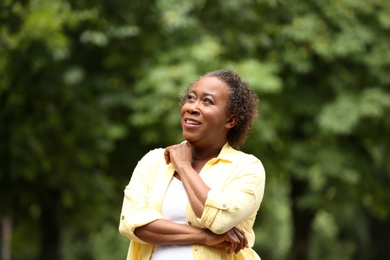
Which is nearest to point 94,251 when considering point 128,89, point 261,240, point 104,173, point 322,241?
point 261,240

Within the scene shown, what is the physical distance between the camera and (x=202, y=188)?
14.6 ft

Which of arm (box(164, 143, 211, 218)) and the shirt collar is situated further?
the shirt collar

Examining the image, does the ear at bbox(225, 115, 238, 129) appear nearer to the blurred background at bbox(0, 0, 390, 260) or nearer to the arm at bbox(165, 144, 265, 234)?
the arm at bbox(165, 144, 265, 234)

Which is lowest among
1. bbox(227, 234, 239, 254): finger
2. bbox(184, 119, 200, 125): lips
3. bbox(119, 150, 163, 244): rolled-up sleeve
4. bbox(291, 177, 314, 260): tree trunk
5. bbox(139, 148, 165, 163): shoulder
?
bbox(291, 177, 314, 260): tree trunk

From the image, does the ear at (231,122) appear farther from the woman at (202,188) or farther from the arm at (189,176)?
the arm at (189,176)

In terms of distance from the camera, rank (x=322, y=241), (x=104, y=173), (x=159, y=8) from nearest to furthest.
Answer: (x=159, y=8) < (x=104, y=173) < (x=322, y=241)

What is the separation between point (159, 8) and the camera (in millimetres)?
12914

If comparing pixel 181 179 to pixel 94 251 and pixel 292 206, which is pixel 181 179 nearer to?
pixel 292 206

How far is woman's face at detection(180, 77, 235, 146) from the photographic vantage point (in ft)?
15.1

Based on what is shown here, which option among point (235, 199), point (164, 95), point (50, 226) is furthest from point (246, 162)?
point (50, 226)

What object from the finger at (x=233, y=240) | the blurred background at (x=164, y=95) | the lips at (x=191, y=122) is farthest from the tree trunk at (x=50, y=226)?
the finger at (x=233, y=240)

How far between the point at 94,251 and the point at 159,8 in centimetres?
1510

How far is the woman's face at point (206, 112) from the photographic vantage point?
4.61 metres

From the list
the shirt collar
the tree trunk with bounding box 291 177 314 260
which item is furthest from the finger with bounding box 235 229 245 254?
the tree trunk with bounding box 291 177 314 260
